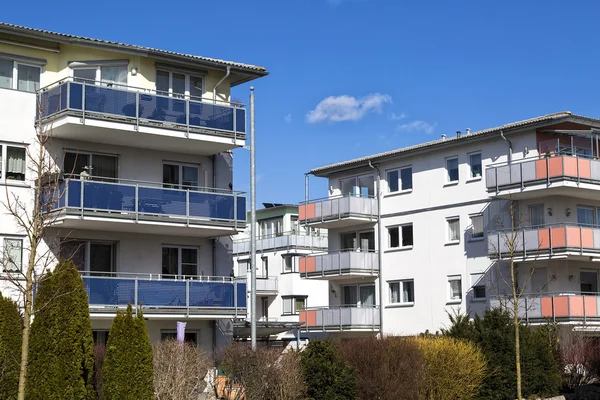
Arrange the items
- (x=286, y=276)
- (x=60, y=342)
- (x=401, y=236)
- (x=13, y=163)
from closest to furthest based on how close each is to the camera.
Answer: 1. (x=60, y=342)
2. (x=13, y=163)
3. (x=401, y=236)
4. (x=286, y=276)

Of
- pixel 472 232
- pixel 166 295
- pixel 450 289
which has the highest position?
pixel 472 232

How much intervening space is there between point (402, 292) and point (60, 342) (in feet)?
96.3

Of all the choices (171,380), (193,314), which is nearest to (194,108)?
(193,314)

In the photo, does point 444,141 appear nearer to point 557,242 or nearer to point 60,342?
point 557,242

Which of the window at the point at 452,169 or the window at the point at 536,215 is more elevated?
the window at the point at 452,169

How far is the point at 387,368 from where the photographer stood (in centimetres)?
2348

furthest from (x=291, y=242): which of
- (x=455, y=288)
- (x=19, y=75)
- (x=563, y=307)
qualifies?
(x=19, y=75)

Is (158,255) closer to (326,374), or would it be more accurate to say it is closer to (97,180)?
(97,180)

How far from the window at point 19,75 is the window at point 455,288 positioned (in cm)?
2352

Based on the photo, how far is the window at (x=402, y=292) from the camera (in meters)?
48.5

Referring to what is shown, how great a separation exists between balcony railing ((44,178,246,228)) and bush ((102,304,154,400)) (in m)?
6.38

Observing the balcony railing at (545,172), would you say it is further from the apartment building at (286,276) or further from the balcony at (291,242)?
the balcony at (291,242)

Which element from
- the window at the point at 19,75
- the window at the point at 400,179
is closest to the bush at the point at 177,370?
the window at the point at 19,75

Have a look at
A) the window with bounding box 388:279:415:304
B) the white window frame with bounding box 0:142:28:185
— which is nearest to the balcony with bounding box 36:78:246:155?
the white window frame with bounding box 0:142:28:185
